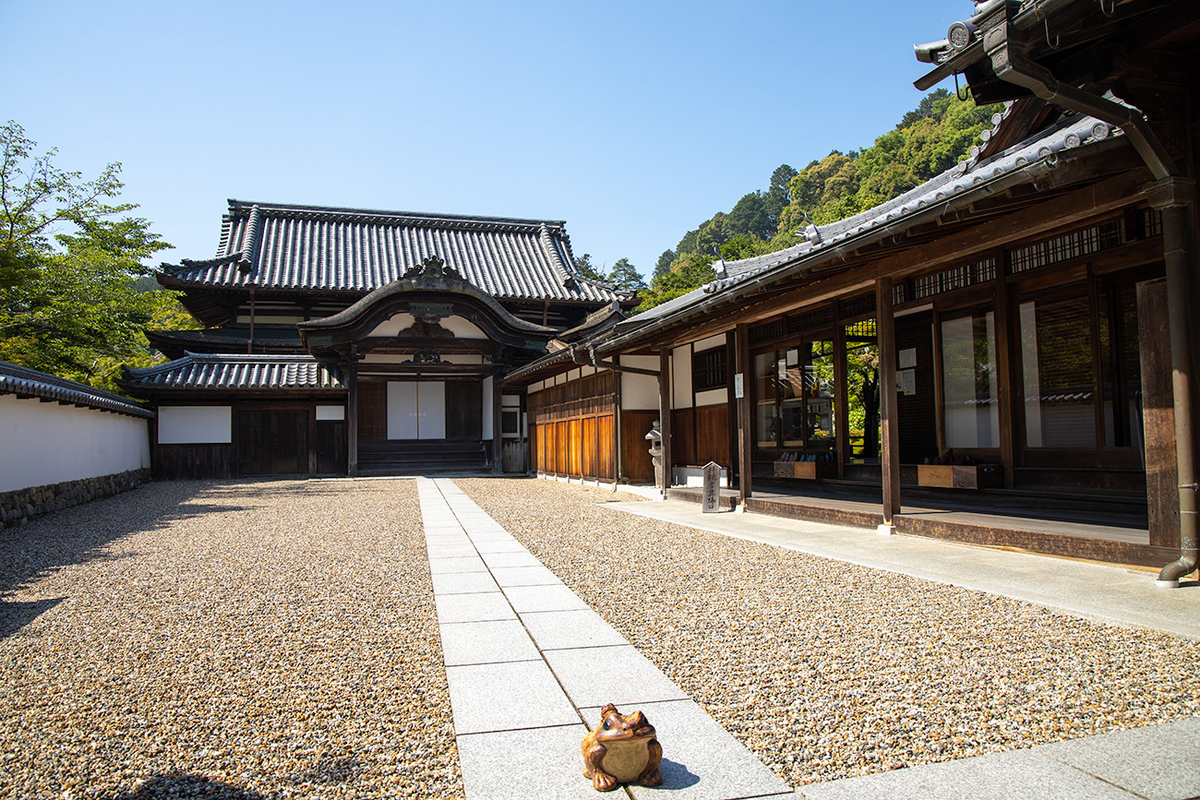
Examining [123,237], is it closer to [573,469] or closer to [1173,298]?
[573,469]

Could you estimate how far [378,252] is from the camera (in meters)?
23.1

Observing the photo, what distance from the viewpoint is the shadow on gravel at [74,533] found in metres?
4.80

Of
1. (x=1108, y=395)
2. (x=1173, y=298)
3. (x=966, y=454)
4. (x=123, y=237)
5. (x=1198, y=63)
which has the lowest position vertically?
(x=966, y=454)

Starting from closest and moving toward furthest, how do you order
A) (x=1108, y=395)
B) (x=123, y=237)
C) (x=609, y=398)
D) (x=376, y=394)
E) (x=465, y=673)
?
(x=465, y=673) < (x=1108, y=395) < (x=609, y=398) < (x=123, y=237) < (x=376, y=394)

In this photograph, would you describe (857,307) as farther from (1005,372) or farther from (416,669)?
(416,669)

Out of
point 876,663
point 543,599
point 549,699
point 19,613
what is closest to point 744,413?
point 543,599

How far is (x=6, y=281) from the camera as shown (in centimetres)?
1137

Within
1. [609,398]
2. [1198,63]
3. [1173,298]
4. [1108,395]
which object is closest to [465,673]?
[1173,298]

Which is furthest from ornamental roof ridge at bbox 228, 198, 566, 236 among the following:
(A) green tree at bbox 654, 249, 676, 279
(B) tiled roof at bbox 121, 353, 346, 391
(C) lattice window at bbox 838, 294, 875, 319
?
(A) green tree at bbox 654, 249, 676, 279

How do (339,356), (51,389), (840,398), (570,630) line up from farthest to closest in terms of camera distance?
(339,356), (51,389), (840,398), (570,630)

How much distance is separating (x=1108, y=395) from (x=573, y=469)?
10.5 m

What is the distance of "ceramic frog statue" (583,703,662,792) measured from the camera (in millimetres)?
2150

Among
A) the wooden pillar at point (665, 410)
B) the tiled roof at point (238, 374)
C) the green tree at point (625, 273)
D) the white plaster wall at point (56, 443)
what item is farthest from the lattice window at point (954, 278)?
the green tree at point (625, 273)

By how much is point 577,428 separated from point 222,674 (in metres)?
11.8
